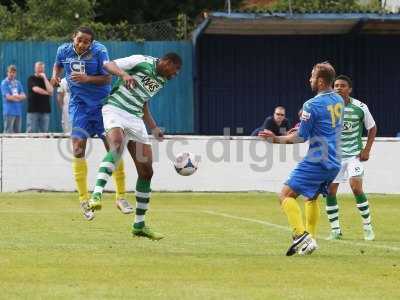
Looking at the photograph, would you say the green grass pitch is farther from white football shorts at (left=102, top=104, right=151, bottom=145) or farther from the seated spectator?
the seated spectator

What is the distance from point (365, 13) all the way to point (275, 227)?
1340cm

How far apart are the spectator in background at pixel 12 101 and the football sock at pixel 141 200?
14090 mm

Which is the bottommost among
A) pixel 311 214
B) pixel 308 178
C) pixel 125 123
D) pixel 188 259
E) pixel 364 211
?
pixel 364 211

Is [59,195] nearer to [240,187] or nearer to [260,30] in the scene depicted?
[240,187]

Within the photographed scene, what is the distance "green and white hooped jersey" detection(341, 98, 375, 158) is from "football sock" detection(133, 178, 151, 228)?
123 inches

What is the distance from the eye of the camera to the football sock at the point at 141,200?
1398cm

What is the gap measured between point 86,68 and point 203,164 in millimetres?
9082

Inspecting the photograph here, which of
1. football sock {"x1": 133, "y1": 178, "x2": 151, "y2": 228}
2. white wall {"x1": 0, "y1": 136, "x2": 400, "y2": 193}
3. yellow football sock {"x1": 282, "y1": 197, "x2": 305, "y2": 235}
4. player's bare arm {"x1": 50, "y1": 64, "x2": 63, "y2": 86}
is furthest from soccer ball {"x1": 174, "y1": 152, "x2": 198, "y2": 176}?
white wall {"x1": 0, "y1": 136, "x2": 400, "y2": 193}

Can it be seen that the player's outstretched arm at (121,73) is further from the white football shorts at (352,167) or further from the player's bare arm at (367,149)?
the player's bare arm at (367,149)

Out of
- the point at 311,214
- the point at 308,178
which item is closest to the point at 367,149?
the point at 311,214

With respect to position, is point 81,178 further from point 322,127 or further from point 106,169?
point 322,127

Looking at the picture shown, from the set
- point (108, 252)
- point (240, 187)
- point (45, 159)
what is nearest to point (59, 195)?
point (45, 159)

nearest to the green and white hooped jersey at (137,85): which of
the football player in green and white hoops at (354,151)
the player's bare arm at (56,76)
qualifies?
the player's bare arm at (56,76)

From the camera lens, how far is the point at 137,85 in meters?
14.0
